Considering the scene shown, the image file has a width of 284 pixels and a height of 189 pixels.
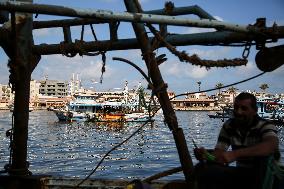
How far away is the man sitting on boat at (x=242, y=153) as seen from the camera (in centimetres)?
354

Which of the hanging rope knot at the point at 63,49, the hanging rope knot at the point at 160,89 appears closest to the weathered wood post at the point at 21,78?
the hanging rope knot at the point at 63,49

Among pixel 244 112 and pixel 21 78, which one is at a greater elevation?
pixel 21 78

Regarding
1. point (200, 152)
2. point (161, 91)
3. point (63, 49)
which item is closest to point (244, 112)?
point (200, 152)

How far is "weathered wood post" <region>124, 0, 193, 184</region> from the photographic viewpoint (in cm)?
399

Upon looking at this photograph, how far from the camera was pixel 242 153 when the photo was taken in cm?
→ 355

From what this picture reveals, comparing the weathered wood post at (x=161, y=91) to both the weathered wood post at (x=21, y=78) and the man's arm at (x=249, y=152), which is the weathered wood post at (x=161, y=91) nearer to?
the man's arm at (x=249, y=152)

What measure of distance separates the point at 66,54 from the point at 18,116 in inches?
49.6

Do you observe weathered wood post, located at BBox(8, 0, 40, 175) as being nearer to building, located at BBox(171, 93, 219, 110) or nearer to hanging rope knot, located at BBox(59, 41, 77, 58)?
hanging rope knot, located at BBox(59, 41, 77, 58)

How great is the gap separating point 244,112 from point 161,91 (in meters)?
0.94

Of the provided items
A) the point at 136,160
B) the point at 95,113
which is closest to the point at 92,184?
the point at 136,160

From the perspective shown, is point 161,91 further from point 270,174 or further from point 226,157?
point 270,174

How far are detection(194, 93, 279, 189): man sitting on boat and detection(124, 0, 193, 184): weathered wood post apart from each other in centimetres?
21

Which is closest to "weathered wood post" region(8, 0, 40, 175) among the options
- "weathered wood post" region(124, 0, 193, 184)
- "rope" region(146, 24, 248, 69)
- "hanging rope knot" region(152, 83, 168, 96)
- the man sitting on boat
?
"weathered wood post" region(124, 0, 193, 184)

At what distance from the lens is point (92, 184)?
551 centimetres
